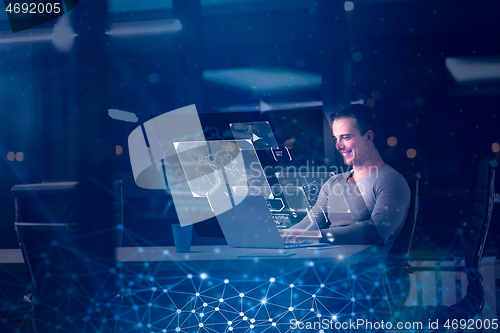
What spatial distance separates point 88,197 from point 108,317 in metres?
0.52

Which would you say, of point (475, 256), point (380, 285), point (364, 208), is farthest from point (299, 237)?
point (475, 256)

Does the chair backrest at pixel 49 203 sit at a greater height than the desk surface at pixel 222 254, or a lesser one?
greater

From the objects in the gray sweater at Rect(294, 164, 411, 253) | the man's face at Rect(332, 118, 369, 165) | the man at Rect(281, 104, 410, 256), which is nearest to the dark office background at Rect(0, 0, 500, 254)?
the man's face at Rect(332, 118, 369, 165)

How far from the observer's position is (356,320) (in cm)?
147

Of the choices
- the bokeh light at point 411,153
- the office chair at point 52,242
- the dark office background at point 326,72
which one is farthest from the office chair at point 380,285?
the bokeh light at point 411,153

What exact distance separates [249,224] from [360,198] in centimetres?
79

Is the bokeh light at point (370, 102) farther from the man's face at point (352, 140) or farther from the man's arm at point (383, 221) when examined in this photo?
the man's arm at point (383, 221)

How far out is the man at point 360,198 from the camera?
1489 mm

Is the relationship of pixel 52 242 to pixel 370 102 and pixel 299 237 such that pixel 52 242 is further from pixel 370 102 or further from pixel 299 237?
pixel 370 102

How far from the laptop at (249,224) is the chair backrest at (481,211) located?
0.63 meters

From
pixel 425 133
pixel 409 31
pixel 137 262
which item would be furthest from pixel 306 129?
pixel 137 262

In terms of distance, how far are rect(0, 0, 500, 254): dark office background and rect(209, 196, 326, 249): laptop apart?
1.57 metres

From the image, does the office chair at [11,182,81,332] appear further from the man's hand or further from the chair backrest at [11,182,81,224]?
the man's hand

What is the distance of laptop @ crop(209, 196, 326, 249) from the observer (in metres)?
1.29
